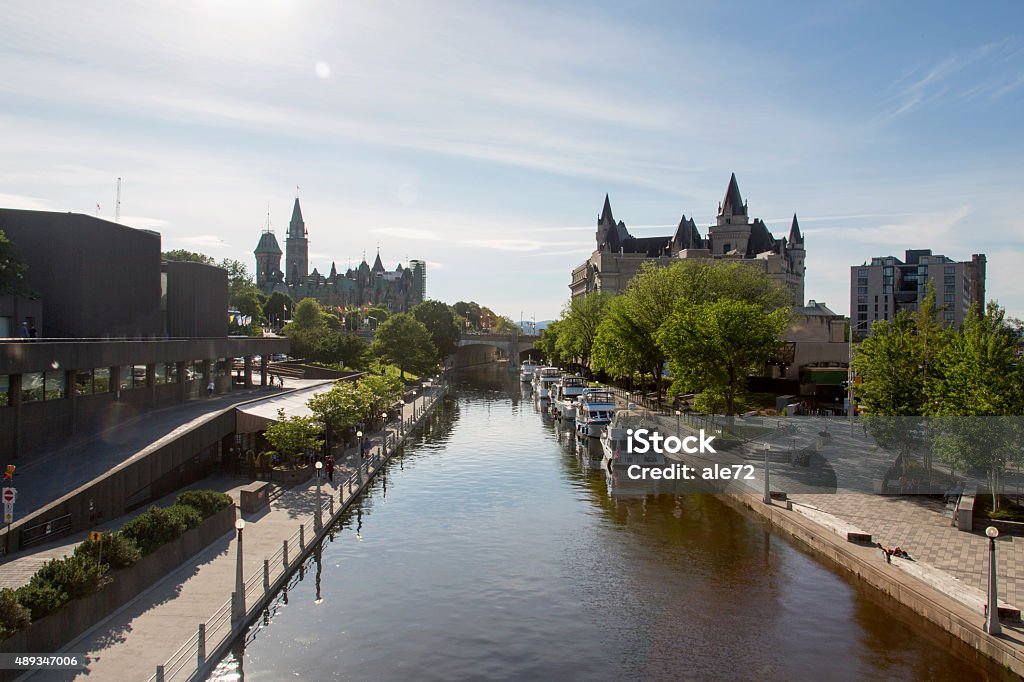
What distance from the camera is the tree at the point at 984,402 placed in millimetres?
27391

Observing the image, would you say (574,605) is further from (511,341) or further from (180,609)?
(511,341)

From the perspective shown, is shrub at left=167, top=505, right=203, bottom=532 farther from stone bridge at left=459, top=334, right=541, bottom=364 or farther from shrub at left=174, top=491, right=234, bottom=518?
stone bridge at left=459, top=334, right=541, bottom=364

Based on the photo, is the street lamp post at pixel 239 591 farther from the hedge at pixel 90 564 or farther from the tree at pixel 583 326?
the tree at pixel 583 326

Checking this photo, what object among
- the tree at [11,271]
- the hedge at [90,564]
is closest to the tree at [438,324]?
the tree at [11,271]

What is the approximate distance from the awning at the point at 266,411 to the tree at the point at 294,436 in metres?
2.63

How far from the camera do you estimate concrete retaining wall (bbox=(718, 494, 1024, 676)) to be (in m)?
18.3

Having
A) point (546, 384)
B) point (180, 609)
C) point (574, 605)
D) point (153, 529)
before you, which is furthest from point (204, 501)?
point (546, 384)

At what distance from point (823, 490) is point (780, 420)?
17.4 metres

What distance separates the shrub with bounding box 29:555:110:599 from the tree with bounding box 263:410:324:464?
62.9 ft

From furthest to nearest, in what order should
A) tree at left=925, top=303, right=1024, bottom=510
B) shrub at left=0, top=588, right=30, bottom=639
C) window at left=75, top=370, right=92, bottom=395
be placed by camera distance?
1. window at left=75, top=370, right=92, bottom=395
2. tree at left=925, top=303, right=1024, bottom=510
3. shrub at left=0, top=588, right=30, bottom=639

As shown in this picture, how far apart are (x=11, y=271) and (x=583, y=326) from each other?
3091 inches

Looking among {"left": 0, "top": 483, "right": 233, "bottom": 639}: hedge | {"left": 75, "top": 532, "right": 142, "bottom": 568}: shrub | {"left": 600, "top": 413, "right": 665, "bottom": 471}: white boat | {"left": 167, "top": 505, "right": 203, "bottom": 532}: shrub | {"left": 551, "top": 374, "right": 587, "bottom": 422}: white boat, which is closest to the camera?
{"left": 0, "top": 483, "right": 233, "bottom": 639}: hedge

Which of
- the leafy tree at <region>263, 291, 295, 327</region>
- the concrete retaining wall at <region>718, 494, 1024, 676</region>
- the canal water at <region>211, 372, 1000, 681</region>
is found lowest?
the canal water at <region>211, 372, 1000, 681</region>

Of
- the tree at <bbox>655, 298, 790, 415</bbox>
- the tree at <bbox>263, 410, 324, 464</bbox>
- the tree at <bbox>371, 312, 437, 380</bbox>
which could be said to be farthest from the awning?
the tree at <bbox>371, 312, 437, 380</bbox>
